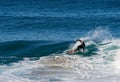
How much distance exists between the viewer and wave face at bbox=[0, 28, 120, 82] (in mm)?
28453

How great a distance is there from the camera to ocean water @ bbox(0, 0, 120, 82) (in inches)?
1150

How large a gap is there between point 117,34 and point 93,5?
20555 millimetres

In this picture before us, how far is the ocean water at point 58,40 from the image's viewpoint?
1150 inches

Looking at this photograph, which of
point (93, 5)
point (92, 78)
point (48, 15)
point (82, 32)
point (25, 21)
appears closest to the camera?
point (92, 78)

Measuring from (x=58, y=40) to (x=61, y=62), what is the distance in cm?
837

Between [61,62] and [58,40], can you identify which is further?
[58,40]

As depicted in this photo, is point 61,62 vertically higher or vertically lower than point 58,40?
higher

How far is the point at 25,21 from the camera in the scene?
50156 mm

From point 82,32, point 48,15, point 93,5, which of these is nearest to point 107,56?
point 82,32

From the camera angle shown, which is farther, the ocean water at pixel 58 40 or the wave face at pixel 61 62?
the ocean water at pixel 58 40

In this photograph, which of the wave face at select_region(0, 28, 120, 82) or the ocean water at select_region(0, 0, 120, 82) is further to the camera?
the ocean water at select_region(0, 0, 120, 82)

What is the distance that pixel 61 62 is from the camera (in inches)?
1249

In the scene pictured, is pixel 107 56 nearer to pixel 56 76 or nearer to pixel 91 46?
pixel 91 46

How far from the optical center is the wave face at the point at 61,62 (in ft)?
93.4
